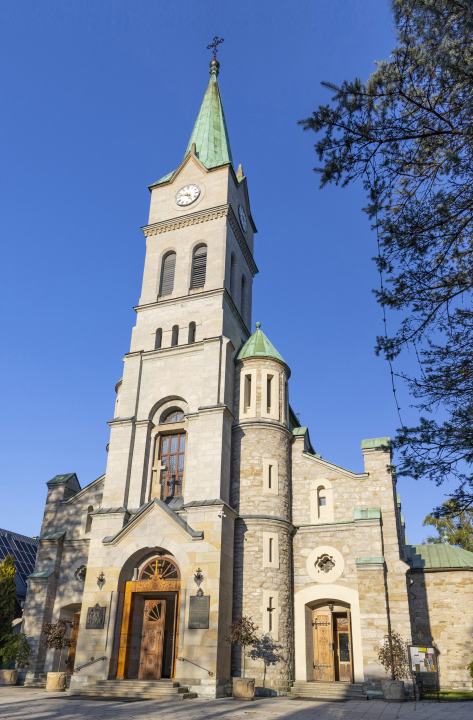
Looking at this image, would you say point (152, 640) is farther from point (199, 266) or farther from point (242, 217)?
point (242, 217)

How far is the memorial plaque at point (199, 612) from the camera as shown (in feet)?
65.5

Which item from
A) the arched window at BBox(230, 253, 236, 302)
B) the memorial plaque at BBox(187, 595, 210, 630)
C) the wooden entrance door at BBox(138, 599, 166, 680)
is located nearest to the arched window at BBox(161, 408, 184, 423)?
the arched window at BBox(230, 253, 236, 302)

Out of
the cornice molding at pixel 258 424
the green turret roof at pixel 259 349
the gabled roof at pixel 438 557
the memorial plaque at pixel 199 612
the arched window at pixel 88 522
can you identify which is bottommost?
the memorial plaque at pixel 199 612

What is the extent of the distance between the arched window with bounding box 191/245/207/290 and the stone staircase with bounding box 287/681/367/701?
1849cm

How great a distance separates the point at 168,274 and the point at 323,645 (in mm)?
19182

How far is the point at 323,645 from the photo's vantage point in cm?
2302

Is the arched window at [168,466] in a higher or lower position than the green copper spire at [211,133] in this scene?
lower

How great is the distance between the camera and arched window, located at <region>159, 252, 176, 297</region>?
98.1ft

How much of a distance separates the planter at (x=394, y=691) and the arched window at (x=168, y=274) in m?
20.0

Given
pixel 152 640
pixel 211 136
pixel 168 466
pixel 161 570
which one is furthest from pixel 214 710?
pixel 211 136

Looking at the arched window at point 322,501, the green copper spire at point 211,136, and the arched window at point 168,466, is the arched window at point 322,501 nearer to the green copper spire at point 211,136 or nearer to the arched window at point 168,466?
the arched window at point 168,466

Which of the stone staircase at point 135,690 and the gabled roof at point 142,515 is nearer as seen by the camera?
the stone staircase at point 135,690

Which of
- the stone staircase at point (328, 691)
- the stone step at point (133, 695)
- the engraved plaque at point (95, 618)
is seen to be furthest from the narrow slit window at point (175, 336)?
the stone staircase at point (328, 691)

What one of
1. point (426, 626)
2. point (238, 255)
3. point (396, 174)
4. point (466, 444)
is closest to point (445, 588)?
point (426, 626)
